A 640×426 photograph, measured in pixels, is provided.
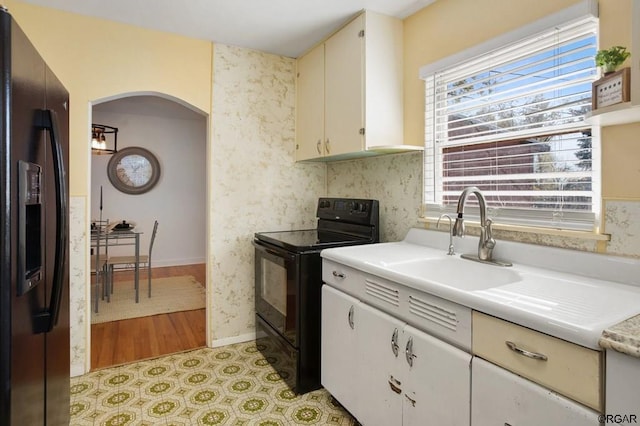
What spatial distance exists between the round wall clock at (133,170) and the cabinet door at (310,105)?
11.8 ft

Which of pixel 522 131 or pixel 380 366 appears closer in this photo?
pixel 380 366

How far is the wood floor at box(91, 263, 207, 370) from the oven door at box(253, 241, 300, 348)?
0.72m

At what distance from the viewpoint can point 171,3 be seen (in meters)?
2.17

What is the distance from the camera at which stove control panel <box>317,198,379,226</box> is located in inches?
94.6

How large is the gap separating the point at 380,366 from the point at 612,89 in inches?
52.5

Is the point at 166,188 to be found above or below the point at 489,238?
above

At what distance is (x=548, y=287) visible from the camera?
130 cm

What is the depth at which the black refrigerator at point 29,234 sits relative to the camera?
0.97 m

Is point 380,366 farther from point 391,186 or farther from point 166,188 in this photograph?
point 166,188

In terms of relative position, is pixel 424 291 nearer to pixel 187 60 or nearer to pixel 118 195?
pixel 187 60

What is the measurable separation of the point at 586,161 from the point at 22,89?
6.58 feet

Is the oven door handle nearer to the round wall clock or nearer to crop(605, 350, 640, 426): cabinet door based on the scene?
crop(605, 350, 640, 426): cabinet door

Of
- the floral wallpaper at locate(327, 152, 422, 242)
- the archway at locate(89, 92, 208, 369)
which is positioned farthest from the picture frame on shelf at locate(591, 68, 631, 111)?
the archway at locate(89, 92, 208, 369)

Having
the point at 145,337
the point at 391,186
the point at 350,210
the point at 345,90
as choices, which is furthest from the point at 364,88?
the point at 145,337
